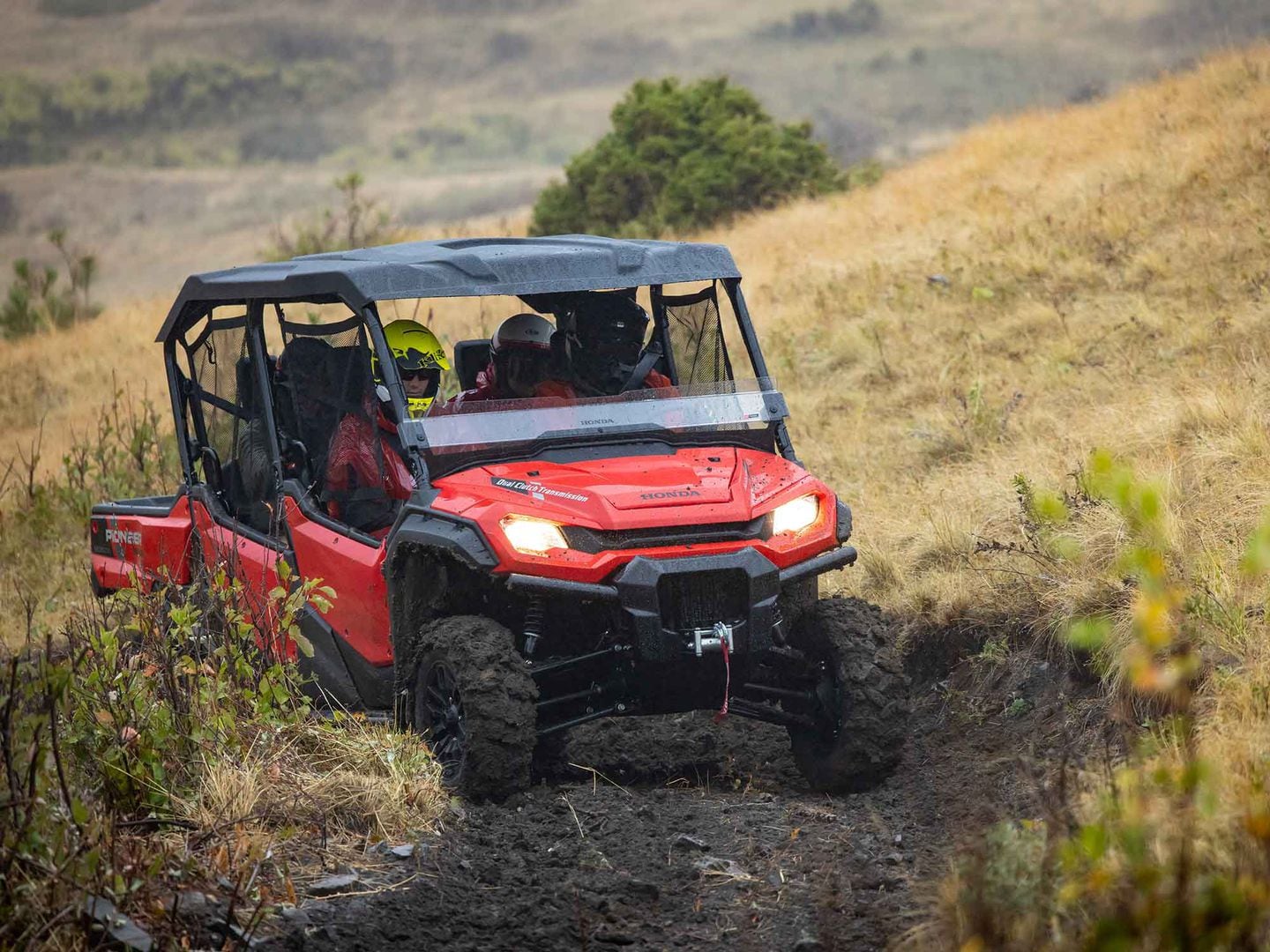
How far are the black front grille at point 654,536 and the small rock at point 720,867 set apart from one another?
3.64 feet

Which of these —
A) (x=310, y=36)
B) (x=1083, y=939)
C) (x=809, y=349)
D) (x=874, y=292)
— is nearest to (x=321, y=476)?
(x=1083, y=939)

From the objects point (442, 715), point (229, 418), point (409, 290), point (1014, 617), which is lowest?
point (1014, 617)

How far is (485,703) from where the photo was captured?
5543mm

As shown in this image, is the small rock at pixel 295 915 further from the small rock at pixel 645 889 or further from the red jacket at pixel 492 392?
the red jacket at pixel 492 392

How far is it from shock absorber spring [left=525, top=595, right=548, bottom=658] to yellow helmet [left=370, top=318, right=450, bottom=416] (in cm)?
157

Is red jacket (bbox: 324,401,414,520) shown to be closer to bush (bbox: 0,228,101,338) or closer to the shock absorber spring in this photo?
the shock absorber spring

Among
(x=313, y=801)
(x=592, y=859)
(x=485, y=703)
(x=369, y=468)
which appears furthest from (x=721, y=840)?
(x=369, y=468)

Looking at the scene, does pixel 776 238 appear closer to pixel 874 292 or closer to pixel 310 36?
pixel 874 292

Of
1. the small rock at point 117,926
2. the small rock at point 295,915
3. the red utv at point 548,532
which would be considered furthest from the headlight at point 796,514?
the small rock at point 117,926

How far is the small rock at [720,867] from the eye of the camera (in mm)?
5125

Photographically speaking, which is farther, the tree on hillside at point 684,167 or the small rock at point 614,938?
the tree on hillside at point 684,167

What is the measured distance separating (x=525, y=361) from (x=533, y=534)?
4.64 feet

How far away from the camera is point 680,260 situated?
21.6ft

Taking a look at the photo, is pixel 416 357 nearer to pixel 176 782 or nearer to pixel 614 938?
pixel 176 782
